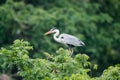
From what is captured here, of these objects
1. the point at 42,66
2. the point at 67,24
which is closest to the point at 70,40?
the point at 42,66

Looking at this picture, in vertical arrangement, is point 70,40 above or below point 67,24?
below

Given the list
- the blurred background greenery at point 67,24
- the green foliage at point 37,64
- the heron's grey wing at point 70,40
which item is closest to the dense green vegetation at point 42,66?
the green foliage at point 37,64

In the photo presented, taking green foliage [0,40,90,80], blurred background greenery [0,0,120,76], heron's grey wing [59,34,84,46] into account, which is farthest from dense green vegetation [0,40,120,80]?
blurred background greenery [0,0,120,76]

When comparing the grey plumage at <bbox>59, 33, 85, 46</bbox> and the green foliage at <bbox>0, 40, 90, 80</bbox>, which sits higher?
the grey plumage at <bbox>59, 33, 85, 46</bbox>

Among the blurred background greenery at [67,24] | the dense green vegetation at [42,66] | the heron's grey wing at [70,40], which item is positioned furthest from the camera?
the blurred background greenery at [67,24]

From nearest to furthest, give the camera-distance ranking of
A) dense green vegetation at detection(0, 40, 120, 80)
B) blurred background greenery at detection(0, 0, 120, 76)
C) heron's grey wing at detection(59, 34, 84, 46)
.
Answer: dense green vegetation at detection(0, 40, 120, 80)
heron's grey wing at detection(59, 34, 84, 46)
blurred background greenery at detection(0, 0, 120, 76)

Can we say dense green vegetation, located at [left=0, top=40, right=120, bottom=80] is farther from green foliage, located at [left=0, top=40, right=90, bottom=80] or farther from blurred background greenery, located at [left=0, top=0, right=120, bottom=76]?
blurred background greenery, located at [left=0, top=0, right=120, bottom=76]

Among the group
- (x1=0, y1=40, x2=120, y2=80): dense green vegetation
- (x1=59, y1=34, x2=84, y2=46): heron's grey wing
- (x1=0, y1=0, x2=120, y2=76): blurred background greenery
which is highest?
(x1=0, y1=0, x2=120, y2=76): blurred background greenery

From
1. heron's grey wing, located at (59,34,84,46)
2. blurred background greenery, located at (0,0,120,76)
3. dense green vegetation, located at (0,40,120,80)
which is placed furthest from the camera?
blurred background greenery, located at (0,0,120,76)

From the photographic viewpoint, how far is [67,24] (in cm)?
3322

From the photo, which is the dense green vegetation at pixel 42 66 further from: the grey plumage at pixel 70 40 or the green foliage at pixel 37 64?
the grey plumage at pixel 70 40

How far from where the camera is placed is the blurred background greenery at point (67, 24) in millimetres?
32375

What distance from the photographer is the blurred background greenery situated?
32.4 metres

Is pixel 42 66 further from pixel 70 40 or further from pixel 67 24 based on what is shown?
pixel 67 24
